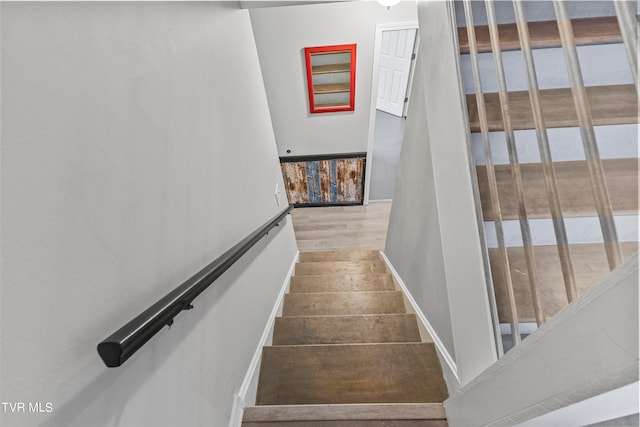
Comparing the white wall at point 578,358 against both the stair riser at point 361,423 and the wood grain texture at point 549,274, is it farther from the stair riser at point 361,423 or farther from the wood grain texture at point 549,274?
the stair riser at point 361,423

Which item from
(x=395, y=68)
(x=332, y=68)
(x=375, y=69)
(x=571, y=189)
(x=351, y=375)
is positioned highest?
(x=395, y=68)

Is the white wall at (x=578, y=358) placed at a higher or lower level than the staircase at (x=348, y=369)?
higher

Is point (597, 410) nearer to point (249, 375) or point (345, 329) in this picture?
point (249, 375)

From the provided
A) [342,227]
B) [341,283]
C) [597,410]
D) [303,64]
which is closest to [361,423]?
[597,410]

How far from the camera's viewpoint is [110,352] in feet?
1.72

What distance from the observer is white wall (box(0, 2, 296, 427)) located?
45 cm

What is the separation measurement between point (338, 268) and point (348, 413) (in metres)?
2.06

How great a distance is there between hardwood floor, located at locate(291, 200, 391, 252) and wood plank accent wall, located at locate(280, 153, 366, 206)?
0.19 metres

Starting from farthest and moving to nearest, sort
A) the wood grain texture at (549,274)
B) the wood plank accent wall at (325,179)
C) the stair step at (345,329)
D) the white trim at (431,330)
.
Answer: the wood plank accent wall at (325,179) < the stair step at (345,329) < the white trim at (431,330) < the wood grain texture at (549,274)

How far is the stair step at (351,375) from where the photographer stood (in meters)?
1.46

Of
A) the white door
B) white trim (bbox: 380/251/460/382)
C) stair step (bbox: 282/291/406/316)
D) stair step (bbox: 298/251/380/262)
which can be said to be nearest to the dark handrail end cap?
white trim (bbox: 380/251/460/382)

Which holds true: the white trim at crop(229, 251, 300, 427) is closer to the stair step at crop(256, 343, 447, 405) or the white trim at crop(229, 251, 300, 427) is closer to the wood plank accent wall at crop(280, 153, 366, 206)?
the stair step at crop(256, 343, 447, 405)

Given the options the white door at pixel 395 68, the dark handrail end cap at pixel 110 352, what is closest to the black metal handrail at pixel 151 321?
the dark handrail end cap at pixel 110 352

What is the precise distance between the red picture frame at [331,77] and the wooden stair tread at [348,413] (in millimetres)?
3719
